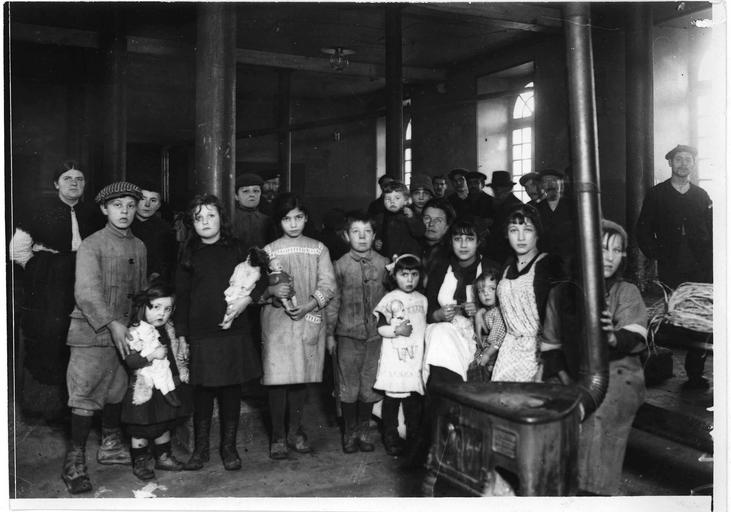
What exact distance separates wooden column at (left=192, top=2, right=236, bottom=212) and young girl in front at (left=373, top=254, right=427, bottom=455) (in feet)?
4.62

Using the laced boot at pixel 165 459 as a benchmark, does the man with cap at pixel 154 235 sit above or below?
above

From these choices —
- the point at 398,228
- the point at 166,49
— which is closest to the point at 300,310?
the point at 398,228

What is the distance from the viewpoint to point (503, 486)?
8.32ft

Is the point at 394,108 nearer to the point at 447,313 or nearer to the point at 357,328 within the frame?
the point at 357,328

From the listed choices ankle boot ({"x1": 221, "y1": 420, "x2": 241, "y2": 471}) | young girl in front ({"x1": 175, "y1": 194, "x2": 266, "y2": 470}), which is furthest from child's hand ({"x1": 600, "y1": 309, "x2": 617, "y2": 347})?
ankle boot ({"x1": 221, "y1": 420, "x2": 241, "y2": 471})

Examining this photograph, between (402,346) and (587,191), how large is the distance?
1.48 meters

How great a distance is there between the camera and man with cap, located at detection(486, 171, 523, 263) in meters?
4.89

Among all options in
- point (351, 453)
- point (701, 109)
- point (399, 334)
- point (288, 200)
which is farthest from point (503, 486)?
point (701, 109)

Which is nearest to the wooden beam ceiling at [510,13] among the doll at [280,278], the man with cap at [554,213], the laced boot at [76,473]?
the man with cap at [554,213]

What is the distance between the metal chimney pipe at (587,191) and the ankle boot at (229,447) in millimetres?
1950

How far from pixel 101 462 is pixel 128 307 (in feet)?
3.02

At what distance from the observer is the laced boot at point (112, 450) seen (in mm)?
3881

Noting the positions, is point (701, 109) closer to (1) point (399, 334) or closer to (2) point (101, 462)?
(1) point (399, 334)

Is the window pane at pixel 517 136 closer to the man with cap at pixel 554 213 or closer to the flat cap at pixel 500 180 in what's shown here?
the flat cap at pixel 500 180
